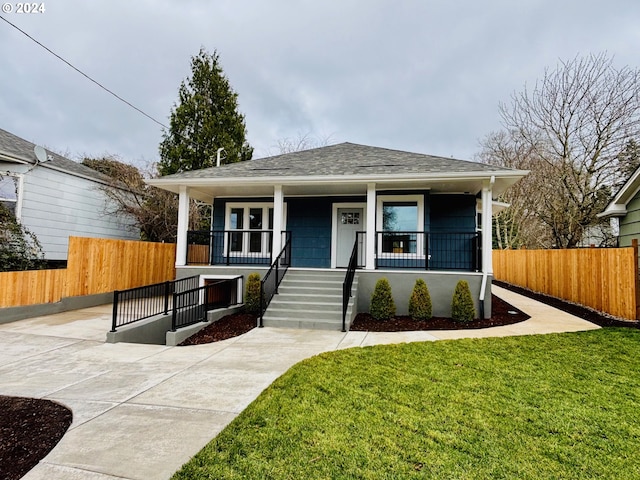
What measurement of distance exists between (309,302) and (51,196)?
31.7ft

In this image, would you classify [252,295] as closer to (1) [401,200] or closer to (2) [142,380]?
(2) [142,380]

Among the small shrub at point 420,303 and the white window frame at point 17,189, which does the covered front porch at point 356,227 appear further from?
the white window frame at point 17,189

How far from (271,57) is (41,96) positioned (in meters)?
10.3

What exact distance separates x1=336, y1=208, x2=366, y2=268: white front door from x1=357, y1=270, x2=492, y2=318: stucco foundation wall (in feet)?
7.29

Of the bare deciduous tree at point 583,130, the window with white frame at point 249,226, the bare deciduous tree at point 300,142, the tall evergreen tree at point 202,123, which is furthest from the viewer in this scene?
the bare deciduous tree at point 300,142

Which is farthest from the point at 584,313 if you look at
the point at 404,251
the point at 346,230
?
the point at 346,230

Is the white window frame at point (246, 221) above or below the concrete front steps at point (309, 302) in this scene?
above

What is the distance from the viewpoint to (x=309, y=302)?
8.41 meters

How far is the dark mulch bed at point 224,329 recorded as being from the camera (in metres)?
7.09

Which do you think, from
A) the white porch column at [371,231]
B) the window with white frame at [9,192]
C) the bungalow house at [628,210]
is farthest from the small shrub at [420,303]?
the window with white frame at [9,192]

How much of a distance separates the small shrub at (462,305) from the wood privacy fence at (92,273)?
32.7 feet

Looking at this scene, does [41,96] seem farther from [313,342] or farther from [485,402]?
[485,402]

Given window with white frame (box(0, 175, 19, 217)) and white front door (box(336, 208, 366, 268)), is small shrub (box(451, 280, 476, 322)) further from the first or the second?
window with white frame (box(0, 175, 19, 217))

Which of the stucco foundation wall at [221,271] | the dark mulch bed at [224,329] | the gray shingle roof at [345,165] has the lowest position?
the dark mulch bed at [224,329]
